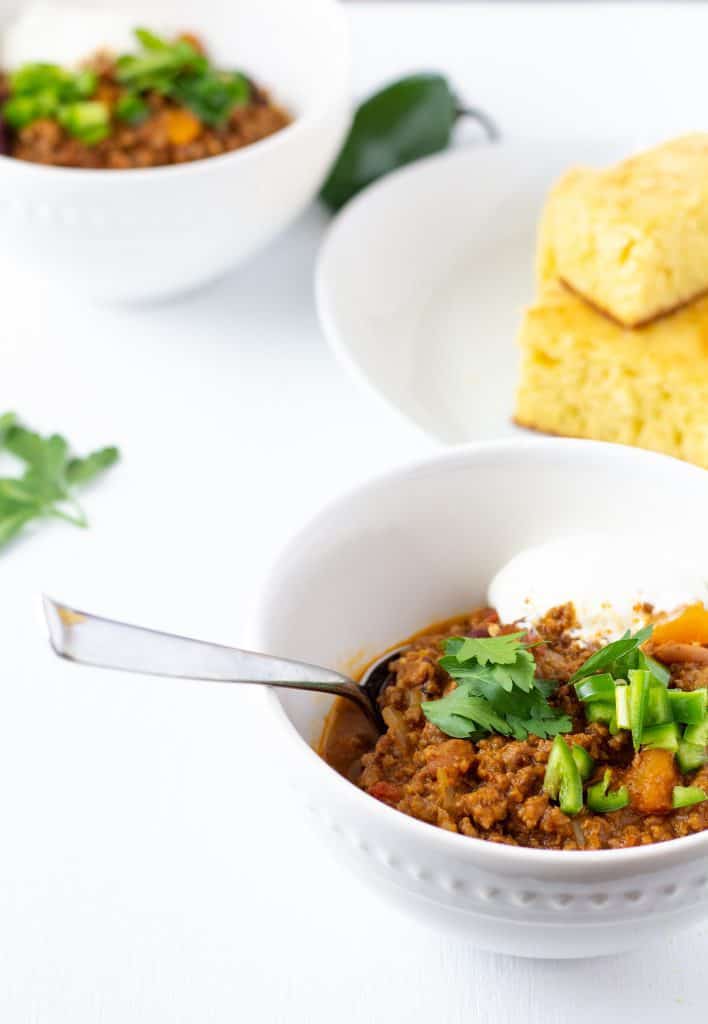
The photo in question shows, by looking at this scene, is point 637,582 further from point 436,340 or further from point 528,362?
point 436,340

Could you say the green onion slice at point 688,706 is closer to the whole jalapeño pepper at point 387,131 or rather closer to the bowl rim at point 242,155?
the bowl rim at point 242,155

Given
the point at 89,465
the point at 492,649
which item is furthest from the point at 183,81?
the point at 492,649

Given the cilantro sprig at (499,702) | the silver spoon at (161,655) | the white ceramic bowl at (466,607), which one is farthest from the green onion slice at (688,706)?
the silver spoon at (161,655)

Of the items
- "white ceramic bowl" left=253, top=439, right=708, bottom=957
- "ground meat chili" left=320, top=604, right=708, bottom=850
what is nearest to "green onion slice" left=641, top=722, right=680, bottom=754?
"ground meat chili" left=320, top=604, right=708, bottom=850

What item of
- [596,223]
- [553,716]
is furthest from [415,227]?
[553,716]

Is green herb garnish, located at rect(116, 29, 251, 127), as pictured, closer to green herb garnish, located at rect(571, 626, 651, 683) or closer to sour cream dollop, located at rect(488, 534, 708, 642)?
sour cream dollop, located at rect(488, 534, 708, 642)

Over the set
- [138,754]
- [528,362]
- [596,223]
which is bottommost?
[138,754]
